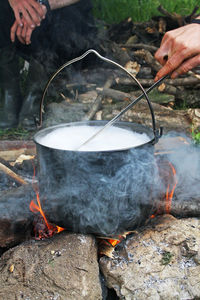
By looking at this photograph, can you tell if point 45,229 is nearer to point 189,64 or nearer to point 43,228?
point 43,228

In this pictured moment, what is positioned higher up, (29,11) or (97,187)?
(29,11)

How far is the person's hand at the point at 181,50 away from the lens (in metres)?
1.48

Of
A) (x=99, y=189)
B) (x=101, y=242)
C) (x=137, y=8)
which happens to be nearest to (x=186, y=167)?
(x=101, y=242)

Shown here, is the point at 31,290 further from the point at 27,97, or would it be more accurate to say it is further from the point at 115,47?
the point at 115,47

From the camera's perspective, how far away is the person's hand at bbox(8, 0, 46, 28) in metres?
2.95

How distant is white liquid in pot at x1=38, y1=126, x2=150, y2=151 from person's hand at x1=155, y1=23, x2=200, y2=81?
45 cm

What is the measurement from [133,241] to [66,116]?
2.58m

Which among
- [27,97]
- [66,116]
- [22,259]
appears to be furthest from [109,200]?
[27,97]

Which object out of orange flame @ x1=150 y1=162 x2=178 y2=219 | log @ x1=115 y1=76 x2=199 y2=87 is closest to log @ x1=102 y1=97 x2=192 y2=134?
log @ x1=115 y1=76 x2=199 y2=87

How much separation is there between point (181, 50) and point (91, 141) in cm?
72

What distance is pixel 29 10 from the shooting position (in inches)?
116

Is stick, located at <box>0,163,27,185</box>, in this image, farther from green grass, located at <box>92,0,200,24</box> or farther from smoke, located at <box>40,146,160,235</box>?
green grass, located at <box>92,0,200,24</box>

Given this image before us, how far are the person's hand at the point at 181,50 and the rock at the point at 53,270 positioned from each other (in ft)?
3.63

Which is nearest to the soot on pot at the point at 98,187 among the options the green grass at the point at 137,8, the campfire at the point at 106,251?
the campfire at the point at 106,251
